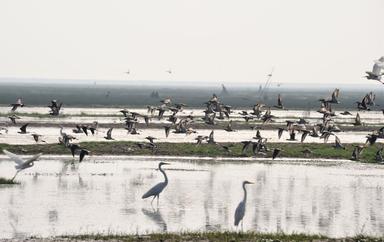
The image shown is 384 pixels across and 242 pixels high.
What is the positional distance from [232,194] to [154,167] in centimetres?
903

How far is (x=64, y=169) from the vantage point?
38719 mm

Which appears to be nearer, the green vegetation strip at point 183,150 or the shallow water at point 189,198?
the shallow water at point 189,198

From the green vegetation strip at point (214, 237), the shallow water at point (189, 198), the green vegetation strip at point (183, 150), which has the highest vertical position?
the green vegetation strip at point (214, 237)

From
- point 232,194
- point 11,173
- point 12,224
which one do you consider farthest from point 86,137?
point 12,224

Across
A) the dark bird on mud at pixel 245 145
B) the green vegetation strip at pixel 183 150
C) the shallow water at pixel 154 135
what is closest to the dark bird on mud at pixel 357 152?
the green vegetation strip at pixel 183 150

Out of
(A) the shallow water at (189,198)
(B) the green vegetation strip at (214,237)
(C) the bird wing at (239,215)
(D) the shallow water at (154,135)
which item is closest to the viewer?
(B) the green vegetation strip at (214,237)

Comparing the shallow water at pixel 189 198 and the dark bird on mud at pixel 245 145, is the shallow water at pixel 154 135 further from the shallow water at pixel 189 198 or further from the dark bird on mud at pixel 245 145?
the shallow water at pixel 189 198

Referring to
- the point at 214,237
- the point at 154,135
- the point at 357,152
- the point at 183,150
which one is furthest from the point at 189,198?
the point at 154,135

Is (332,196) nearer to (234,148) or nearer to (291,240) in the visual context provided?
(291,240)

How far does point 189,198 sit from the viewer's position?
3062 cm

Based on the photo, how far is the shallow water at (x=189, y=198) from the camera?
24.9m

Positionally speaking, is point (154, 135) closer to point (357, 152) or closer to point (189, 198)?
point (357, 152)

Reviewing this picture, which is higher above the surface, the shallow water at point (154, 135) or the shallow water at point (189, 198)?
the shallow water at point (189, 198)

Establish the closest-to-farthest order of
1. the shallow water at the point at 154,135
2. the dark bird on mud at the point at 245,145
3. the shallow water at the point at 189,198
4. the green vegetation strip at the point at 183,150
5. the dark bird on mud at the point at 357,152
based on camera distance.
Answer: the shallow water at the point at 189,198
the dark bird on mud at the point at 245,145
the dark bird on mud at the point at 357,152
the green vegetation strip at the point at 183,150
the shallow water at the point at 154,135
